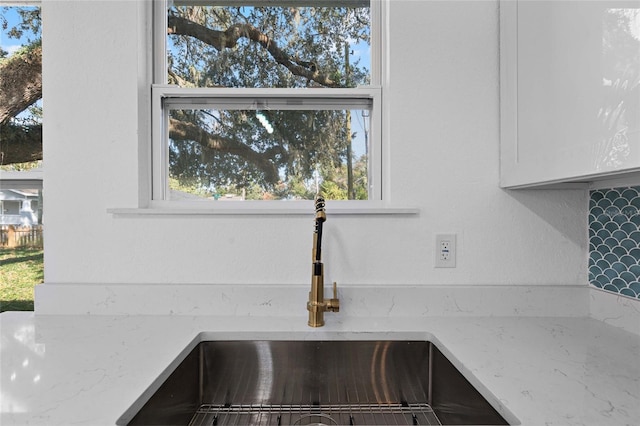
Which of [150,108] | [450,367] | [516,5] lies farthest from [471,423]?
[150,108]

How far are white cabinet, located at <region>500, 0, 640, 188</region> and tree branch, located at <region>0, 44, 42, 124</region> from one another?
173cm

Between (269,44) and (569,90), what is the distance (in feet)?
3.25

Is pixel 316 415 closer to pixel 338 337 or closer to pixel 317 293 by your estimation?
pixel 338 337

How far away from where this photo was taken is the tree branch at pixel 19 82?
137 cm

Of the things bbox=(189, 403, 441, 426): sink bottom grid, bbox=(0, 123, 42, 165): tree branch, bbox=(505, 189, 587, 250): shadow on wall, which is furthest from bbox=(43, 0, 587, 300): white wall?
bbox=(189, 403, 441, 426): sink bottom grid

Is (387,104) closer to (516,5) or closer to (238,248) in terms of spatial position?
(516,5)

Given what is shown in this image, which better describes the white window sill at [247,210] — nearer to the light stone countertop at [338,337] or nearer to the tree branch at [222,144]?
the tree branch at [222,144]

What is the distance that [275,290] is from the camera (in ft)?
3.91

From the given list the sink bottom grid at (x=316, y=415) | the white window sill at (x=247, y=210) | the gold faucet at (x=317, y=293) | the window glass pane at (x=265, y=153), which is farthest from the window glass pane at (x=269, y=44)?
the sink bottom grid at (x=316, y=415)

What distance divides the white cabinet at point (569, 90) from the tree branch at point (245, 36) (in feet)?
2.02

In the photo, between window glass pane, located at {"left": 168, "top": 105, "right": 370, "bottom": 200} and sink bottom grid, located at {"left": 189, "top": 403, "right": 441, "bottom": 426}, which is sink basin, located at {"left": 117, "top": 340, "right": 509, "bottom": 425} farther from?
window glass pane, located at {"left": 168, "top": 105, "right": 370, "bottom": 200}

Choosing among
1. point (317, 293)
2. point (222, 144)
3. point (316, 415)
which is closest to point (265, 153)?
point (222, 144)

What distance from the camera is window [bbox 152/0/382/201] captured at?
132 cm

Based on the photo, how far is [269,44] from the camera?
1.35 m
